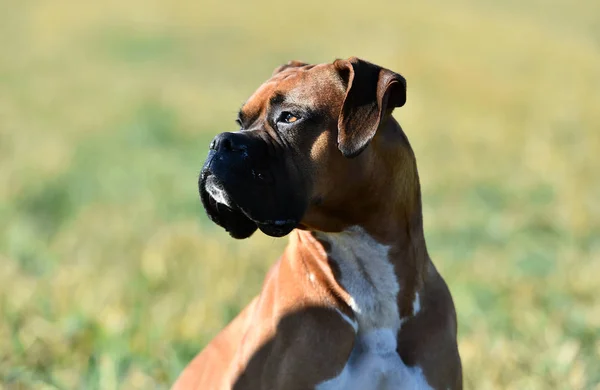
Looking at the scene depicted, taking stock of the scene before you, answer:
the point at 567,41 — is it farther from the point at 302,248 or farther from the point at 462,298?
the point at 302,248

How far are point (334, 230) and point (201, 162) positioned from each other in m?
9.81

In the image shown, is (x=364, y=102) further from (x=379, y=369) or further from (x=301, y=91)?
(x=379, y=369)

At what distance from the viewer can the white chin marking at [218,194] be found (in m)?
3.59

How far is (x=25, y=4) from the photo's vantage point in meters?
33.9

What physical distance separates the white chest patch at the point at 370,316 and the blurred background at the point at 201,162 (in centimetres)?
192

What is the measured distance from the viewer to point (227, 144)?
360cm

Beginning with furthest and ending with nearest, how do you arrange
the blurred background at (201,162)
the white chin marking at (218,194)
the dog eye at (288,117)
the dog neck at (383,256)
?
the blurred background at (201,162), the dog neck at (383,256), the dog eye at (288,117), the white chin marking at (218,194)

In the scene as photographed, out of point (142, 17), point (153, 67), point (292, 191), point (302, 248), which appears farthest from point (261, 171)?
point (142, 17)

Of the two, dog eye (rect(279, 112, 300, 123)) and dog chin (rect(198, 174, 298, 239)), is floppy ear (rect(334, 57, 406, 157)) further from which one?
dog chin (rect(198, 174, 298, 239))

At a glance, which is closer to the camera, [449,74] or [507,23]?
[449,74]

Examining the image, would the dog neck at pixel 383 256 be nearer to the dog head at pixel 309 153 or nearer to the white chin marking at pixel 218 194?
the dog head at pixel 309 153

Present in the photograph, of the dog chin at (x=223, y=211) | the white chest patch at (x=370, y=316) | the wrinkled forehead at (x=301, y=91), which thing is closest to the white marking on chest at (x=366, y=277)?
the white chest patch at (x=370, y=316)

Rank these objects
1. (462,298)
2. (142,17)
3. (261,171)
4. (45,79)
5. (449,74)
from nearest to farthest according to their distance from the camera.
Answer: (261,171), (462,298), (449,74), (45,79), (142,17)

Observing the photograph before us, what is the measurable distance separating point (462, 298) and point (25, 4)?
29008 mm
